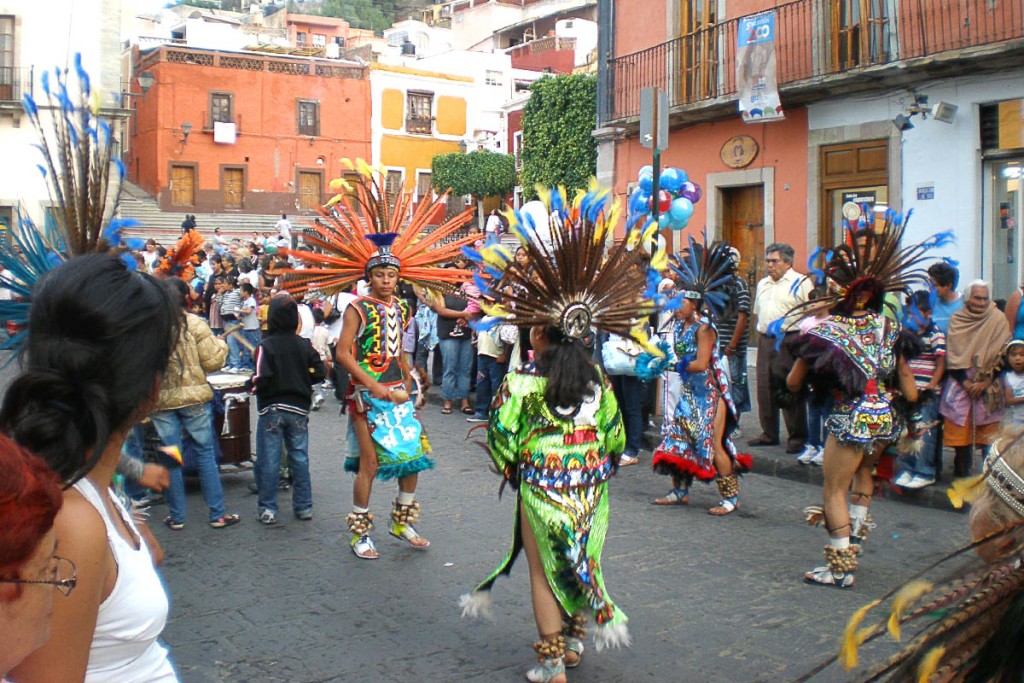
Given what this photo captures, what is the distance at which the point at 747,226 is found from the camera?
17.5 m

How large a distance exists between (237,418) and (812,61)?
11.0 meters

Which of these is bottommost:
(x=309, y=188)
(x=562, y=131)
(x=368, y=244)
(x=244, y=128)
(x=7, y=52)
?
(x=368, y=244)

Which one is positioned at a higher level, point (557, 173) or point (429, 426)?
point (557, 173)

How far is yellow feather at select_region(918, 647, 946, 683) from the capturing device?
4.85 ft

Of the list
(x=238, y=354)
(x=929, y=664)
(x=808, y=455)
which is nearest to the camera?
(x=929, y=664)

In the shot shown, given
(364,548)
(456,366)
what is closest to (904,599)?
(364,548)

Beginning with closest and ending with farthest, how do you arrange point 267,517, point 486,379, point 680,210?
point 267,517 < point 680,210 < point 486,379

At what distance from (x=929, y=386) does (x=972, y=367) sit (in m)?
0.39

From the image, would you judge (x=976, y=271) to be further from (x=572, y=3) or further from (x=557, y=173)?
(x=572, y=3)

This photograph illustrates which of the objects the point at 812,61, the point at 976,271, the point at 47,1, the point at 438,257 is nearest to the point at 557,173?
the point at 812,61

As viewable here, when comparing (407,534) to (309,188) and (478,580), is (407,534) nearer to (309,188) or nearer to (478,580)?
(478,580)

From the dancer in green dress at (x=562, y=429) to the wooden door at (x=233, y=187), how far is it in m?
42.5

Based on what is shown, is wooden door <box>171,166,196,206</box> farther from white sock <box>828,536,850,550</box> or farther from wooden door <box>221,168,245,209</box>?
white sock <box>828,536,850,550</box>

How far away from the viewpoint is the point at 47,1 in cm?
3359
